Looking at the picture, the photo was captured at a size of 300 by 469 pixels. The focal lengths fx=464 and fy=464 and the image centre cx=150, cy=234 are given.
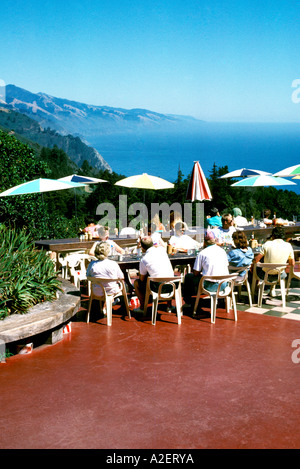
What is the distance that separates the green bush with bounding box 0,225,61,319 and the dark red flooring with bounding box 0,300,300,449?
0.68 metres

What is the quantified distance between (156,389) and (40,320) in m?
1.79

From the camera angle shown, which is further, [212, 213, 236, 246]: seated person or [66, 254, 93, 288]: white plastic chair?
[212, 213, 236, 246]: seated person

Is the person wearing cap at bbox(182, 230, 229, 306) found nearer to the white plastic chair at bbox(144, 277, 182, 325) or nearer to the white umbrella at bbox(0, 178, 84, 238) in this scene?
the white plastic chair at bbox(144, 277, 182, 325)

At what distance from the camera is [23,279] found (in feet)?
21.1

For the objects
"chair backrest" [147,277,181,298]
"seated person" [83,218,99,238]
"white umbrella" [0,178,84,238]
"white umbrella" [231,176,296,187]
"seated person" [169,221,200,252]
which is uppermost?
"white umbrella" [231,176,296,187]

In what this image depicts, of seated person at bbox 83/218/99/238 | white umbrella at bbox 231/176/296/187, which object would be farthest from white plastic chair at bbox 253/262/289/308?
white umbrella at bbox 231/176/296/187

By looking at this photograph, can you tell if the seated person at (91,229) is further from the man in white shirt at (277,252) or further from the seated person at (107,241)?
the man in white shirt at (277,252)

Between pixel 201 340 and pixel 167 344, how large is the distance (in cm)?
50

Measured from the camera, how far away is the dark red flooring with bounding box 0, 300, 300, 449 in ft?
12.9

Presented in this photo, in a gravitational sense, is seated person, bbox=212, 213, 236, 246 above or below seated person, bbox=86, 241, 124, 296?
above

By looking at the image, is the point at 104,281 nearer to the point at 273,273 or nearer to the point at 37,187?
the point at 273,273

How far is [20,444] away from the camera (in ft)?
Answer: 12.5

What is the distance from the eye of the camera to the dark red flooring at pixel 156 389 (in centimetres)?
392
